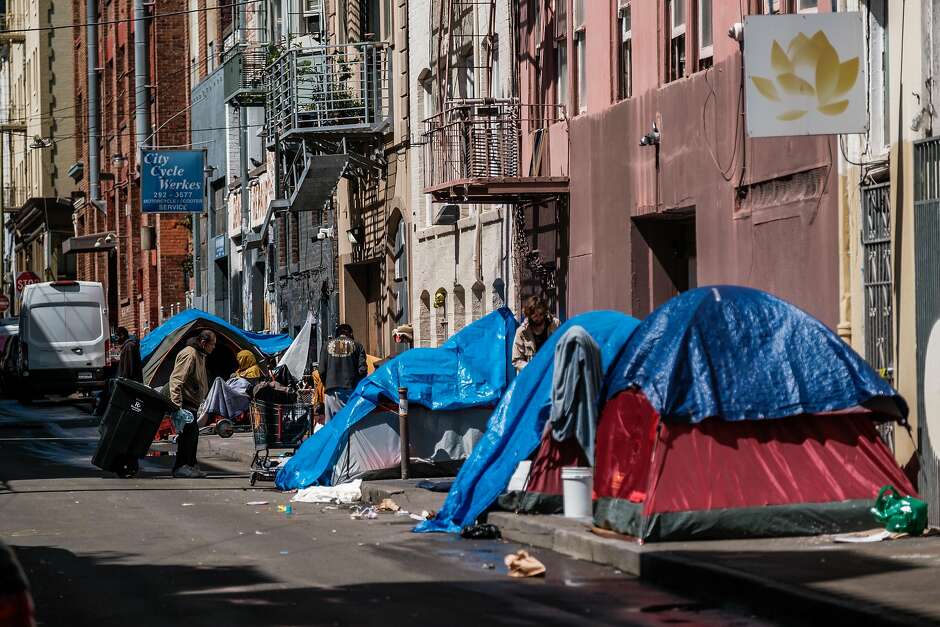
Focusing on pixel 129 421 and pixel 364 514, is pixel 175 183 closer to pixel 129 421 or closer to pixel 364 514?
pixel 129 421

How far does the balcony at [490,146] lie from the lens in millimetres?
25125

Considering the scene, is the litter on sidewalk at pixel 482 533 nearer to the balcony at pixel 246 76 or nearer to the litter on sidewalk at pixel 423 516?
the litter on sidewalk at pixel 423 516

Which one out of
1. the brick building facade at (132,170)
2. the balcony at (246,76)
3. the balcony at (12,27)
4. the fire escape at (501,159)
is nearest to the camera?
the fire escape at (501,159)

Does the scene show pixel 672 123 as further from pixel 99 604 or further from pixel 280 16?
pixel 280 16

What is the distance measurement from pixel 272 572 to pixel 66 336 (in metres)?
33.4

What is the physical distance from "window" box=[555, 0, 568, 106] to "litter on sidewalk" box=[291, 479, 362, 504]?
836 cm

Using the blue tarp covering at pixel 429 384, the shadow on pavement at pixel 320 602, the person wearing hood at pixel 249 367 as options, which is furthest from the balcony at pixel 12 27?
the shadow on pavement at pixel 320 602

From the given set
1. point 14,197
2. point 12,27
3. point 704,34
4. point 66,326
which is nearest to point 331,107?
point 66,326

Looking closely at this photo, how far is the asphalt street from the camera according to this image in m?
10.1

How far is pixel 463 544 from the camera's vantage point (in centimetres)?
1393

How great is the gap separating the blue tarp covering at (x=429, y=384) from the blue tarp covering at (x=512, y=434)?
3589 mm

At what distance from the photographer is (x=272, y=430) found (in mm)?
20609

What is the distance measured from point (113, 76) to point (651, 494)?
55723 mm

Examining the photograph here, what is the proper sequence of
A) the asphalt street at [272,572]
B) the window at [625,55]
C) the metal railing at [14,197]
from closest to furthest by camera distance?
the asphalt street at [272,572] < the window at [625,55] < the metal railing at [14,197]
